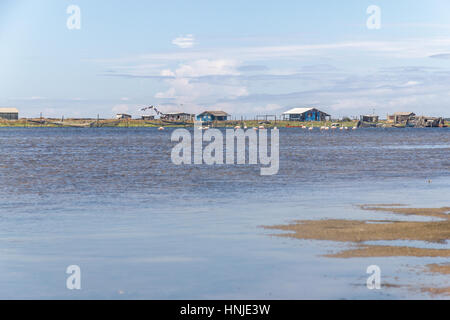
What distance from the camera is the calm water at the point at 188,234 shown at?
1348cm

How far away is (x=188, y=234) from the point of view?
1922 centimetres

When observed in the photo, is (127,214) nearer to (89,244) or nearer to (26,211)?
(26,211)

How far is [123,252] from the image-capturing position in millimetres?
16672

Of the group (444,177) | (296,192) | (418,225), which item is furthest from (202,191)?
(444,177)

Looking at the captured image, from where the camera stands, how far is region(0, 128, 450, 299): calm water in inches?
531

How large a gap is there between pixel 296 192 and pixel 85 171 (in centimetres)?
1906

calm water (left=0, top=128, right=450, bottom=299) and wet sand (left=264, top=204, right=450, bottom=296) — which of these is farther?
wet sand (left=264, top=204, right=450, bottom=296)

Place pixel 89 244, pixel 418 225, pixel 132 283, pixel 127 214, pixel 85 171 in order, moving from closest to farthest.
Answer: pixel 132 283
pixel 89 244
pixel 418 225
pixel 127 214
pixel 85 171

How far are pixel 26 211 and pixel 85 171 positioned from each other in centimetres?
2028
